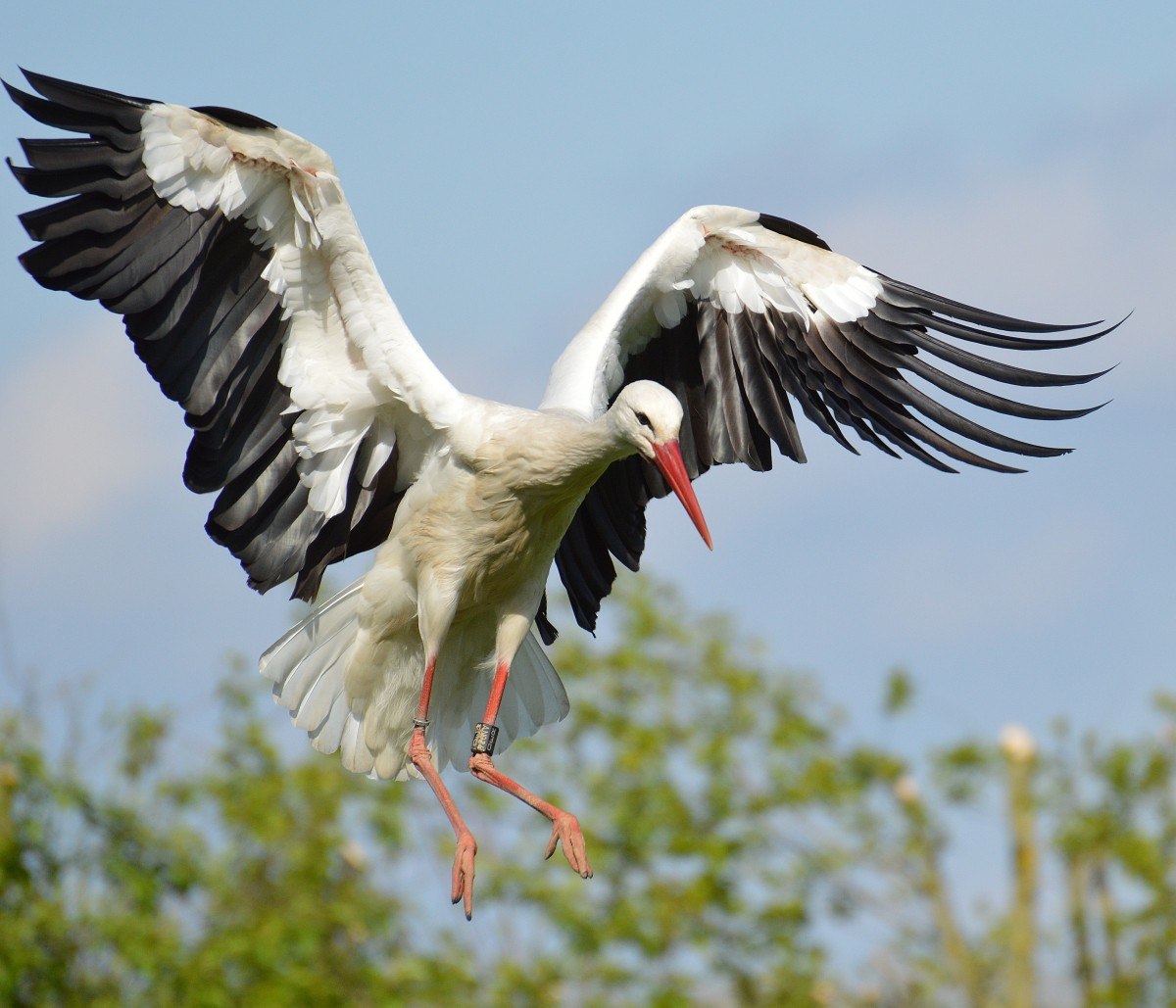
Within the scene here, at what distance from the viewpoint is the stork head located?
6508 mm

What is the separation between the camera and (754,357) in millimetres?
8070

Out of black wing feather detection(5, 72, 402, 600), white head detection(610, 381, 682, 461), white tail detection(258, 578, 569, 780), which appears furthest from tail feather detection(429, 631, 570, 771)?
white head detection(610, 381, 682, 461)

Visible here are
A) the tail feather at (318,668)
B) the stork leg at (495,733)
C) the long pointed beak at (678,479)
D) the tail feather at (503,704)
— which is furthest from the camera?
the tail feather at (503,704)

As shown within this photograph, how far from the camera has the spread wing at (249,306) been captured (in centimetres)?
666

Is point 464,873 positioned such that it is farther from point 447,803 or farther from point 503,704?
point 503,704

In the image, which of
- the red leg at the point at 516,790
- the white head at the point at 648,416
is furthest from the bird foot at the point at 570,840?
the white head at the point at 648,416

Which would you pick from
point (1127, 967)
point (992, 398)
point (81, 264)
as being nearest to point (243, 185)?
point (81, 264)

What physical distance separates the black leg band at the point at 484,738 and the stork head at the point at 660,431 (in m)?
1.44

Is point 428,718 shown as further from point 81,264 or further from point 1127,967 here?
point 1127,967

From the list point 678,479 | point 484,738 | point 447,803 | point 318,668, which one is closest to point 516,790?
point 447,803

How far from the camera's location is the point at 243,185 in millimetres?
6738

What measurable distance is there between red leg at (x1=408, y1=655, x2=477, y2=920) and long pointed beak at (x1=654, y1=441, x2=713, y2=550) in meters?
1.32

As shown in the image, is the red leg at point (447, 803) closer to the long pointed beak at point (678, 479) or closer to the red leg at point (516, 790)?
the red leg at point (516, 790)

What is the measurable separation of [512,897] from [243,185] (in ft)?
34.1
